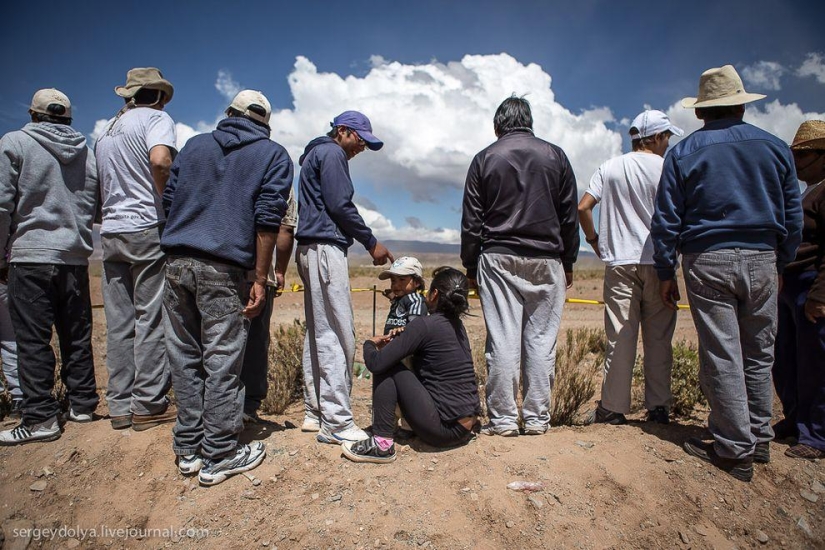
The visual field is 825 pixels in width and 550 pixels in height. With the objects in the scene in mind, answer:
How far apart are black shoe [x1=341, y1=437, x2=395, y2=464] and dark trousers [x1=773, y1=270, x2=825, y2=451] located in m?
2.73

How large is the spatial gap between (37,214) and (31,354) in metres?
0.93

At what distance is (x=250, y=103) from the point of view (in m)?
2.97

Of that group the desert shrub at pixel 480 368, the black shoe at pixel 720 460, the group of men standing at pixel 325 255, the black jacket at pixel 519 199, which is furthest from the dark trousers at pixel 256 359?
the black shoe at pixel 720 460

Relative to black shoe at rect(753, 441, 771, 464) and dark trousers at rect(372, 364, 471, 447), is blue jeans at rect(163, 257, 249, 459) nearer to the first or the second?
dark trousers at rect(372, 364, 471, 447)

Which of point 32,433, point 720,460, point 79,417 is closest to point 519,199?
point 720,460

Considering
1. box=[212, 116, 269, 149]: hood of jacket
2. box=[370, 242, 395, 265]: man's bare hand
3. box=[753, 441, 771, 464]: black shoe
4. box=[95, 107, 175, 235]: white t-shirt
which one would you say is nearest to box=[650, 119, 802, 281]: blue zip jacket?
box=[753, 441, 771, 464]: black shoe

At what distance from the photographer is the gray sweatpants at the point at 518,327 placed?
3.23m

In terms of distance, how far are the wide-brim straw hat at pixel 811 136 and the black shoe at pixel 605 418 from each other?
2232mm

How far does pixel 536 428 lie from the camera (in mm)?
3324

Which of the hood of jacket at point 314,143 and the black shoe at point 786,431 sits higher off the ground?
the hood of jacket at point 314,143

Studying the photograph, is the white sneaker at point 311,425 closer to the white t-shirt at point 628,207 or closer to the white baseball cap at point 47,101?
the white t-shirt at point 628,207

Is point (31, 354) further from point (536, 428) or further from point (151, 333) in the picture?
point (536, 428)

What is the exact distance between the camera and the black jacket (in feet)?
10.5

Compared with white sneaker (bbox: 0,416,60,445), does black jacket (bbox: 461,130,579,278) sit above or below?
above
